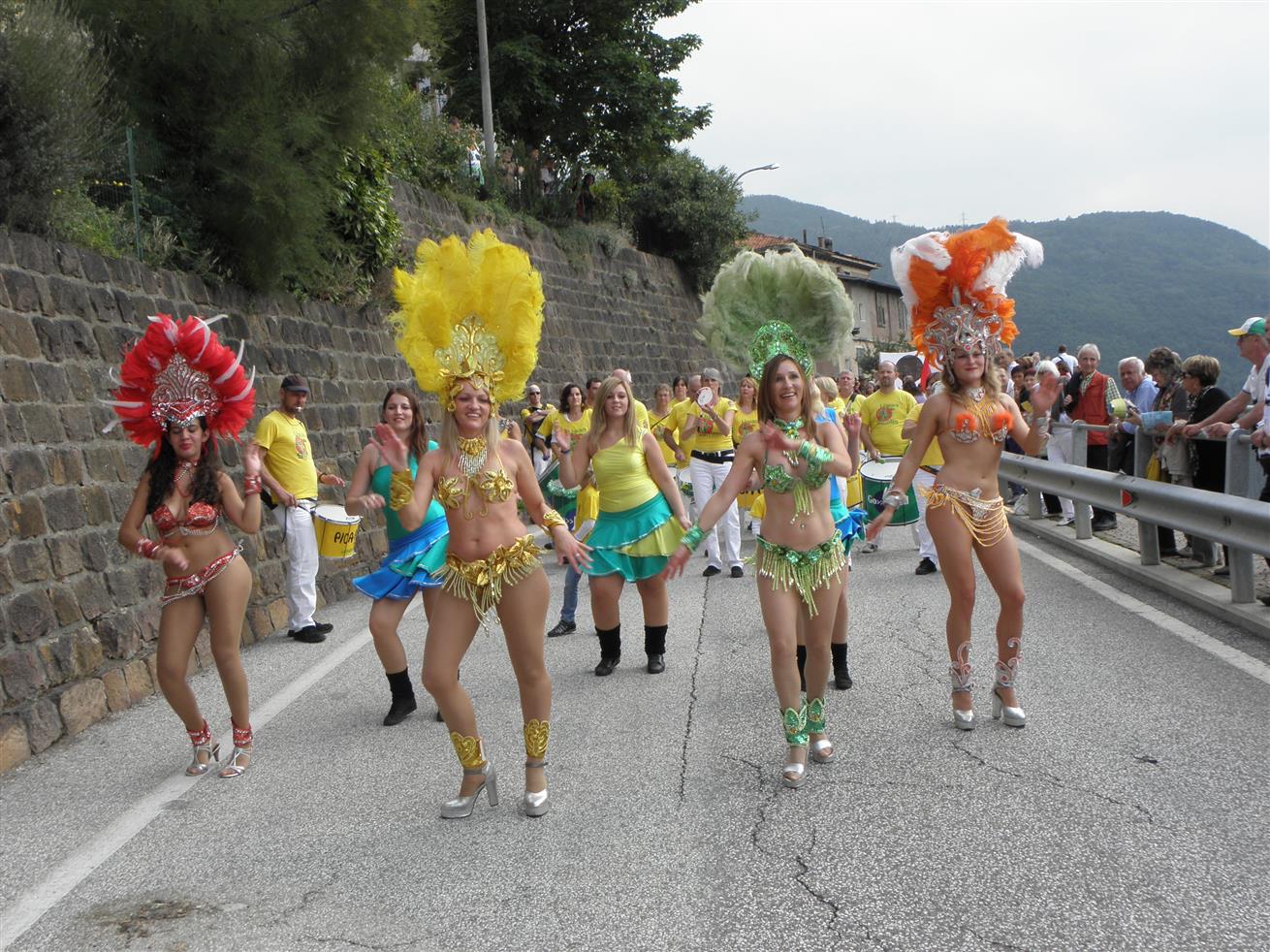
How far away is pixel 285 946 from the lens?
149 inches

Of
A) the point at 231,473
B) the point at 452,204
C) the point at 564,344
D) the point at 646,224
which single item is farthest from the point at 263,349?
the point at 646,224

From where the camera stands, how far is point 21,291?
8.00m

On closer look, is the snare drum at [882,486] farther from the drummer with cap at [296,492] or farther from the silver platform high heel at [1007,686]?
the silver platform high heel at [1007,686]

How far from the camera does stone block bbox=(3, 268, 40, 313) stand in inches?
310

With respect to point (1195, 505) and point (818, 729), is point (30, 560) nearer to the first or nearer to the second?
point (818, 729)

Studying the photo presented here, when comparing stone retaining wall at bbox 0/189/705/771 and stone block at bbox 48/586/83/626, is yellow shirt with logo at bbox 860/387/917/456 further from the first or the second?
stone block at bbox 48/586/83/626

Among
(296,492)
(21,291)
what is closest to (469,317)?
(21,291)

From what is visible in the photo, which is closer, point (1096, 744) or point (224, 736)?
point (1096, 744)

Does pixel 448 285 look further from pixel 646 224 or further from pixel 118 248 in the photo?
pixel 646 224

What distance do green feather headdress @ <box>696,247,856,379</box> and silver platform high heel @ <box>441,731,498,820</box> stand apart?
9.26 ft

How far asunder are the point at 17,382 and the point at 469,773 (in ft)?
14.9

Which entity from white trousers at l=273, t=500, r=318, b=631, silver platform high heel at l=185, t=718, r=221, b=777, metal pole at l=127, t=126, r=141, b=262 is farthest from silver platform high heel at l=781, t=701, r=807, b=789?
→ metal pole at l=127, t=126, r=141, b=262

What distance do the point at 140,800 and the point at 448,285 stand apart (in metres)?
2.75

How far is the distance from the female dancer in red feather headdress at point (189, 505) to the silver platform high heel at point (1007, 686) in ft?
12.3
